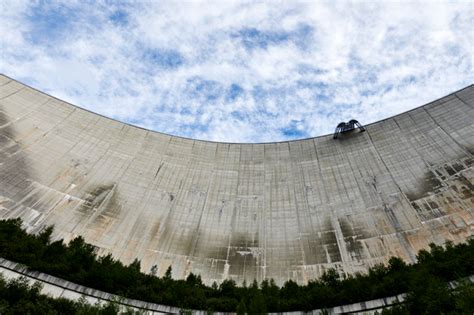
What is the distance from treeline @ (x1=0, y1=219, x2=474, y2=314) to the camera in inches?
548

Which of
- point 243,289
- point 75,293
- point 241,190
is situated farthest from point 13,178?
point 243,289

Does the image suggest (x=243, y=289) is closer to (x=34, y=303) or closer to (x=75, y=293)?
(x=75, y=293)

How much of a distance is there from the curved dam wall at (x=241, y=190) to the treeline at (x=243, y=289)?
3.11 m

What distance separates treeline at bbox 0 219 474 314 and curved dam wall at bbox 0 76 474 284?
10.2 feet

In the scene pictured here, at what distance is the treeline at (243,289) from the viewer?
45.7 ft

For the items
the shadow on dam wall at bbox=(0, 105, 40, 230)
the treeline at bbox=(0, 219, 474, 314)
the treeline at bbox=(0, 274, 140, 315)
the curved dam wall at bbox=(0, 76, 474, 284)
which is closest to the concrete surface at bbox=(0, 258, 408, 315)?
the treeline at bbox=(0, 219, 474, 314)

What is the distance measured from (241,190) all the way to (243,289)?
1009 centimetres

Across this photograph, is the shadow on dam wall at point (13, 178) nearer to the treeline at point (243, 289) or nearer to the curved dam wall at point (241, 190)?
the curved dam wall at point (241, 190)

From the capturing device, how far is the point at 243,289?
18.0 m

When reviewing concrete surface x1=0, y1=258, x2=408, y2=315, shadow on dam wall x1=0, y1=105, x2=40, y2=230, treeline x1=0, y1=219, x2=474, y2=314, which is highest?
shadow on dam wall x1=0, y1=105, x2=40, y2=230

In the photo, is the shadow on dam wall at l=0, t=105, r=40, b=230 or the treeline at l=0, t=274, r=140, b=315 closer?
the treeline at l=0, t=274, r=140, b=315

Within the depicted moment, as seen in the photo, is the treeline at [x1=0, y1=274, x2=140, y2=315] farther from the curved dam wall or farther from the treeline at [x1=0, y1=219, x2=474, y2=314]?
the curved dam wall

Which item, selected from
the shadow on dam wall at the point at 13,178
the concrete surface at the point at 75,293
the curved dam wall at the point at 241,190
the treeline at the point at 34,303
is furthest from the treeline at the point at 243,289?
the curved dam wall at the point at 241,190

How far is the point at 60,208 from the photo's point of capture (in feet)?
75.4
